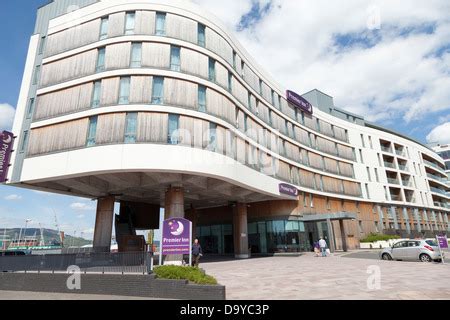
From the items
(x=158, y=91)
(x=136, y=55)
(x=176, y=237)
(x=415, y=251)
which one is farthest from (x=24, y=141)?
(x=415, y=251)

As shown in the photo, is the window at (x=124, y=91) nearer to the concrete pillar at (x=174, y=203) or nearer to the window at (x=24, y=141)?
the concrete pillar at (x=174, y=203)

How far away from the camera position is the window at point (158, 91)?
2258 centimetres

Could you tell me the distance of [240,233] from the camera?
3375cm

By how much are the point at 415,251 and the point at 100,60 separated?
28252mm

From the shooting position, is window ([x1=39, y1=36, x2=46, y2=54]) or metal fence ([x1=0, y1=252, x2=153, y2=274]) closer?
metal fence ([x1=0, y1=252, x2=153, y2=274])

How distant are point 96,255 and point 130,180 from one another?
34.7ft

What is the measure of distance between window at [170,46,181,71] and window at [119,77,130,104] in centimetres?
368

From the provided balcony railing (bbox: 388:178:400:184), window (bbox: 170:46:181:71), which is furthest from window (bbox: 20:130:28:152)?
balcony railing (bbox: 388:178:400:184)

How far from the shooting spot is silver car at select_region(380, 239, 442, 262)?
67.0ft

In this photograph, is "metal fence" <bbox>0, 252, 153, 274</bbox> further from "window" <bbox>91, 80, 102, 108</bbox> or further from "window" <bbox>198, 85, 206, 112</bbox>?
"window" <bbox>198, 85, 206, 112</bbox>

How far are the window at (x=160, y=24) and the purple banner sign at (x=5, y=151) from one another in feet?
48.4

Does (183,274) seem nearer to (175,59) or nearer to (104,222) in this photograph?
(175,59)

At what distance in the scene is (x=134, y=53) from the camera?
928 inches
